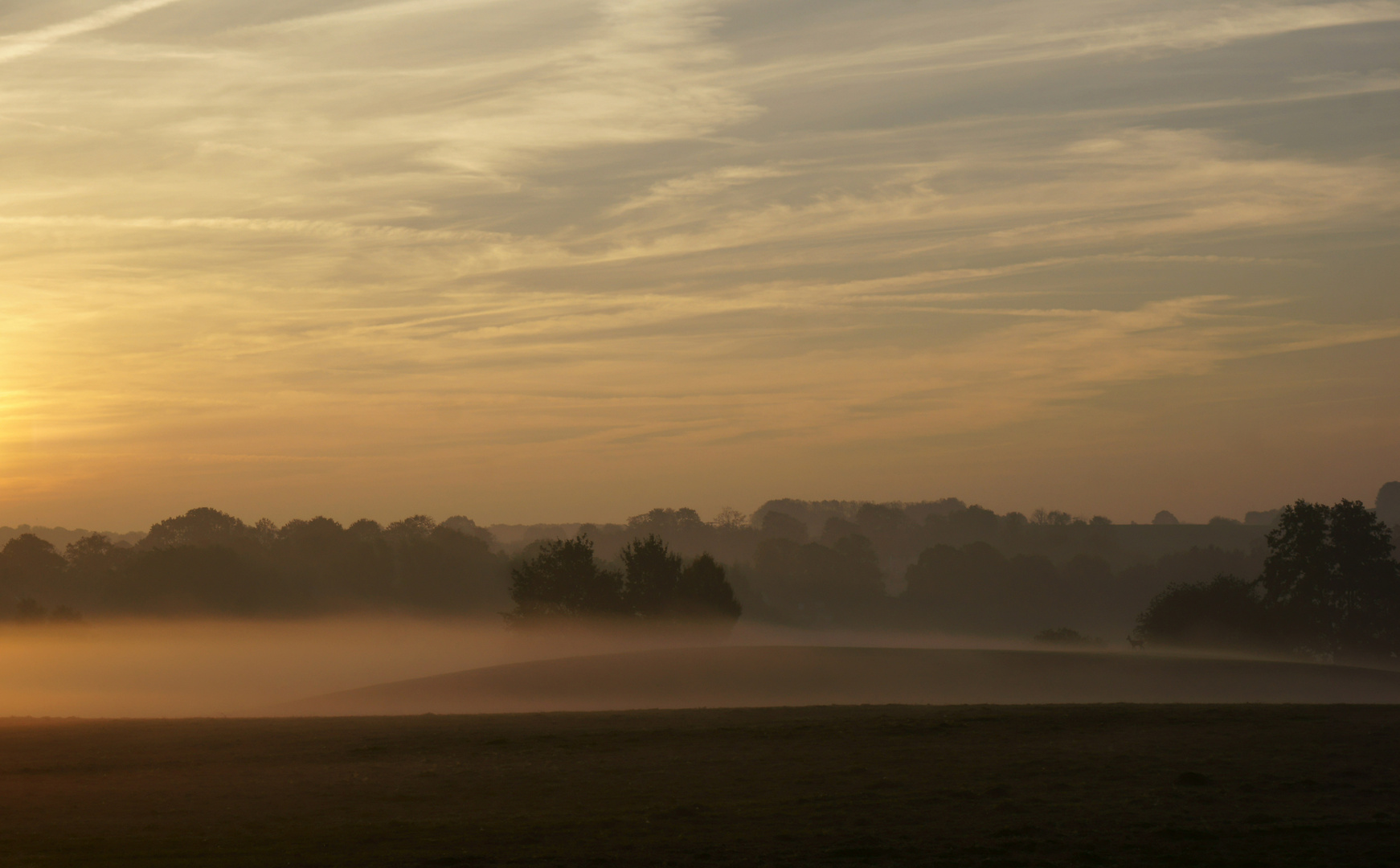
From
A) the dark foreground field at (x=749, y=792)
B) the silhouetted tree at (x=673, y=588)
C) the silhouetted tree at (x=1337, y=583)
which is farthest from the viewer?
the silhouetted tree at (x=673, y=588)

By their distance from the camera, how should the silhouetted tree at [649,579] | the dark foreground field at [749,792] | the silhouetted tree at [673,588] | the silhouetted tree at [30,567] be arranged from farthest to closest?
the silhouetted tree at [30,567], the silhouetted tree at [649,579], the silhouetted tree at [673,588], the dark foreground field at [749,792]

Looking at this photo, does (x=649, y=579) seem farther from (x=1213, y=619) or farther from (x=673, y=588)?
(x=1213, y=619)

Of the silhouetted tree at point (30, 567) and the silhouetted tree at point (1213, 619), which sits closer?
the silhouetted tree at point (1213, 619)

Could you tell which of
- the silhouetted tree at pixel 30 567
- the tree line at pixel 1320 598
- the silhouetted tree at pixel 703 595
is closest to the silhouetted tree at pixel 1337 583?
the tree line at pixel 1320 598

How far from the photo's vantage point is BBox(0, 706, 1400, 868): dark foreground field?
20.0 m

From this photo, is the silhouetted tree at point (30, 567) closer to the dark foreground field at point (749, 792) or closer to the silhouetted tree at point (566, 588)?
the silhouetted tree at point (566, 588)

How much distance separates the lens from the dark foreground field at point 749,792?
787 inches

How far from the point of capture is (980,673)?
233 feet

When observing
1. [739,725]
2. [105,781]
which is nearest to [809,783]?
[739,725]

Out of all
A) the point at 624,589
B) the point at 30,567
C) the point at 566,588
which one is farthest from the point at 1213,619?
the point at 30,567

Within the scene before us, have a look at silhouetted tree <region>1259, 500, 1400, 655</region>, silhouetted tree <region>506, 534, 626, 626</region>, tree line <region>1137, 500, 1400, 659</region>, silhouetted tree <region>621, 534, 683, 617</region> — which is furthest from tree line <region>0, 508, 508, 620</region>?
silhouetted tree <region>1259, 500, 1400, 655</region>

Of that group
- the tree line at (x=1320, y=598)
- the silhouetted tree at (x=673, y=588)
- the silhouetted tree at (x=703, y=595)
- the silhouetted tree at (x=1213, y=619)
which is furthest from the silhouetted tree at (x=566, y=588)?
the tree line at (x=1320, y=598)

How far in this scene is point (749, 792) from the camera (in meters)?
25.7

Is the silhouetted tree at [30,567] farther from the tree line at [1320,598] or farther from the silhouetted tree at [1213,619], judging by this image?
the tree line at [1320,598]
